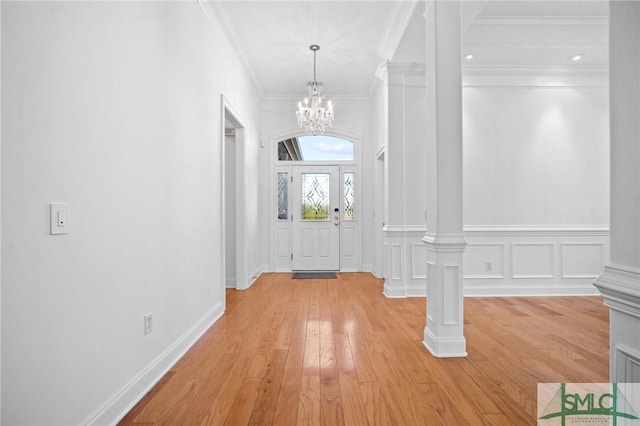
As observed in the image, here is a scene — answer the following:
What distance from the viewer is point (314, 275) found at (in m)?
6.03

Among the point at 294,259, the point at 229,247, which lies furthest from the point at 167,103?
the point at 294,259

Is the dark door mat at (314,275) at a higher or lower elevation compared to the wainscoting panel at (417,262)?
lower

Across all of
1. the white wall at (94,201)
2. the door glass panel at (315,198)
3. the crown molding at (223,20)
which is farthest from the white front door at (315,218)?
the white wall at (94,201)

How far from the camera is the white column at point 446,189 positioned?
102 inches

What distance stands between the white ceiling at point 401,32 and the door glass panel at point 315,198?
2.13 metres

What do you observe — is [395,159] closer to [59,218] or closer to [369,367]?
[369,367]

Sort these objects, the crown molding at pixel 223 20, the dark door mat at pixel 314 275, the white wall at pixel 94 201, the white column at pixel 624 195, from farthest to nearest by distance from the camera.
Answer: the dark door mat at pixel 314 275 < the crown molding at pixel 223 20 < the white wall at pixel 94 201 < the white column at pixel 624 195

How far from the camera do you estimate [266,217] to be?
6.35 meters

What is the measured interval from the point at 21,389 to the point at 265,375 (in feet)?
4.26

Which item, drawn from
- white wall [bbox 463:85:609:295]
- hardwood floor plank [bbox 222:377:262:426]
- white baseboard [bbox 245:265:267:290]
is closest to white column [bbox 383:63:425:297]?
white wall [bbox 463:85:609:295]

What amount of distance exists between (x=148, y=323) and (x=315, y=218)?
4.47 metres

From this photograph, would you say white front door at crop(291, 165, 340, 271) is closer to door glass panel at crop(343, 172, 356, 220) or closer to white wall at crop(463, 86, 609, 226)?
door glass panel at crop(343, 172, 356, 220)

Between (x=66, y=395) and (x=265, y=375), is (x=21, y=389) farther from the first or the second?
(x=265, y=375)

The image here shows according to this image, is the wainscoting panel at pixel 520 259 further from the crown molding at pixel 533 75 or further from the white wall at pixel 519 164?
the crown molding at pixel 533 75
